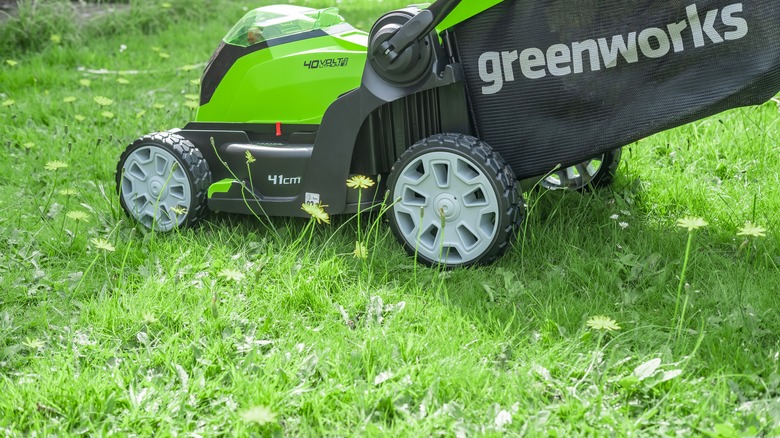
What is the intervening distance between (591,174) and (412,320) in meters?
1.07

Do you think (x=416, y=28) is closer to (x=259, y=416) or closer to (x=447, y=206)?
(x=447, y=206)

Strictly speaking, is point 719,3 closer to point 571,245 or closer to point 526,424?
point 571,245

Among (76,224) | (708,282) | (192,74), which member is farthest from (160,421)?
(192,74)

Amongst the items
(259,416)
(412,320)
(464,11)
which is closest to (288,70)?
(464,11)

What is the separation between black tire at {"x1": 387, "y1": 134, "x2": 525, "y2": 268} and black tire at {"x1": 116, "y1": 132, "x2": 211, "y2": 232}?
70cm

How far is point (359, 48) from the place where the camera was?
272 centimetres

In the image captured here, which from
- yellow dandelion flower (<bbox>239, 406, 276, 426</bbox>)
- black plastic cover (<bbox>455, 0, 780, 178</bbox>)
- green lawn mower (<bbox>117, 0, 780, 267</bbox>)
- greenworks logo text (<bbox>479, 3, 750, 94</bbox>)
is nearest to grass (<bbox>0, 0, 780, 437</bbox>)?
yellow dandelion flower (<bbox>239, 406, 276, 426</bbox>)

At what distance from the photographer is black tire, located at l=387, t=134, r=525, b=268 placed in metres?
2.38

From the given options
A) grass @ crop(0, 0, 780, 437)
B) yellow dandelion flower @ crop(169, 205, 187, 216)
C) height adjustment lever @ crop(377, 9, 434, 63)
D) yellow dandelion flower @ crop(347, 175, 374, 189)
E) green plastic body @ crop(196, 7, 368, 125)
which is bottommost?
grass @ crop(0, 0, 780, 437)

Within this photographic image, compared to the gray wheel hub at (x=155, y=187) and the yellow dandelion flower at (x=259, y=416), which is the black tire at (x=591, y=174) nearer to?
the gray wheel hub at (x=155, y=187)

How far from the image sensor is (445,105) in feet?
8.27

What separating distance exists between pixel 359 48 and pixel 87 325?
3.73 ft

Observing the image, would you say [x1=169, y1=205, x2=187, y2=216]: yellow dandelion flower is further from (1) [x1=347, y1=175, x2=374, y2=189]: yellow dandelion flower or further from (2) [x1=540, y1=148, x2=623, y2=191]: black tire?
(2) [x1=540, y1=148, x2=623, y2=191]: black tire

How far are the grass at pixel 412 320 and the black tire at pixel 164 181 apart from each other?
3.0 inches
